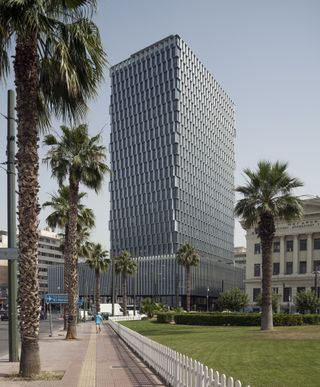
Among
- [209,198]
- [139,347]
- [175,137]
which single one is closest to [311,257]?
[175,137]

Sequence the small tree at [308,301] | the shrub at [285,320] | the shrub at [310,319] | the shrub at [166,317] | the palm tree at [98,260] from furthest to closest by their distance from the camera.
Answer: the palm tree at [98,260], the small tree at [308,301], the shrub at [166,317], the shrub at [310,319], the shrub at [285,320]

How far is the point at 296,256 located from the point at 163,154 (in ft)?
168

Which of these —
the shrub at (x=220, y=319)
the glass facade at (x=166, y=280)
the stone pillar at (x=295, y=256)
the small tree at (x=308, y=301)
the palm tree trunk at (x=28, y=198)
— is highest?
the palm tree trunk at (x=28, y=198)

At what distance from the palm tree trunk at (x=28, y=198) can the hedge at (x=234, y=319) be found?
34674 millimetres

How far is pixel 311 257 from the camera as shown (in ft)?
339

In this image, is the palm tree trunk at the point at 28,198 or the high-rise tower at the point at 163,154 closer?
the palm tree trunk at the point at 28,198

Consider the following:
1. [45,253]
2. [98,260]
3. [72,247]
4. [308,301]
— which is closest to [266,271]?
[72,247]

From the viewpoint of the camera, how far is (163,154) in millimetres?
146125

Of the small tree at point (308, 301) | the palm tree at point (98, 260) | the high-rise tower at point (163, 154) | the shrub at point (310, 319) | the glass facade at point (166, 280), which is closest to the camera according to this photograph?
the shrub at point (310, 319)

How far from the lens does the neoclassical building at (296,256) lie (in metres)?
103

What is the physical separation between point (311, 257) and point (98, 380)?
303 feet

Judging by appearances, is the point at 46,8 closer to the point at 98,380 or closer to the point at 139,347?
the point at 98,380

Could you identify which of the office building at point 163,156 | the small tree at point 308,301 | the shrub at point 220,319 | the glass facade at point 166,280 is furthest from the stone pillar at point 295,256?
the shrub at point 220,319

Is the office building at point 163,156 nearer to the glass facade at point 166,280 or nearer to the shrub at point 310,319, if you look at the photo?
the glass facade at point 166,280
